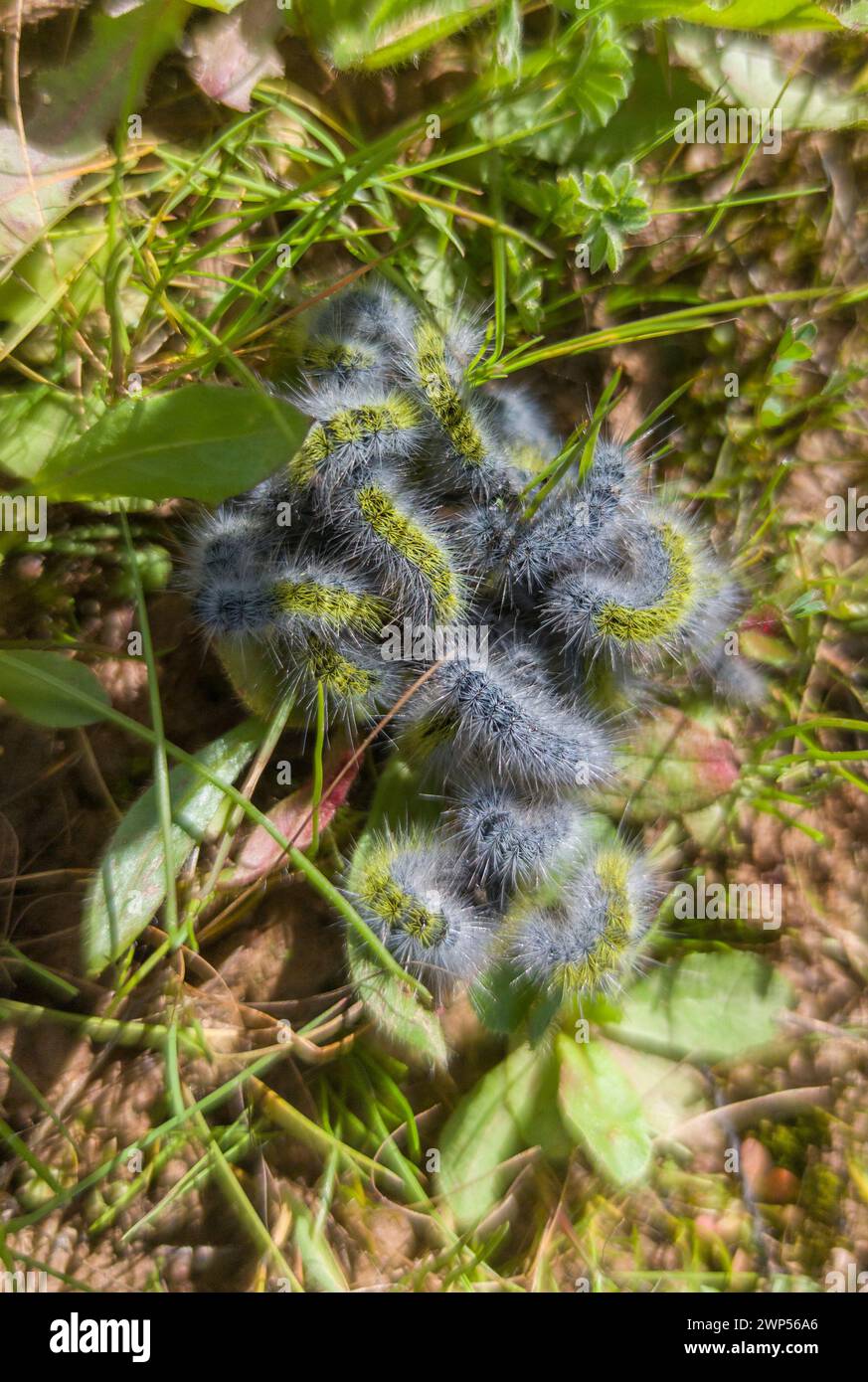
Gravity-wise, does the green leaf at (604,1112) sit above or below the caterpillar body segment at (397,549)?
below

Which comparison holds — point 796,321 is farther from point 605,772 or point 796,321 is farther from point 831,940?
point 831,940

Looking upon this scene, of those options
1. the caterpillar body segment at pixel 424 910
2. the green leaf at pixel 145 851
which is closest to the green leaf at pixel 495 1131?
the caterpillar body segment at pixel 424 910

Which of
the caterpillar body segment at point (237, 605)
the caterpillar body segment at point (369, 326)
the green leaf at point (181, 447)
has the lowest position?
the caterpillar body segment at point (237, 605)

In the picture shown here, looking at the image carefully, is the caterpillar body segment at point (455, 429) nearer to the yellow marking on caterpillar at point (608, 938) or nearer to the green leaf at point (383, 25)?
the green leaf at point (383, 25)

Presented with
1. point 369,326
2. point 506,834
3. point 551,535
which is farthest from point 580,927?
point 369,326

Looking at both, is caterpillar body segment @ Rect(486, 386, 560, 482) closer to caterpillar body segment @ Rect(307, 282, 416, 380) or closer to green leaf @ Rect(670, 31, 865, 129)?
caterpillar body segment @ Rect(307, 282, 416, 380)

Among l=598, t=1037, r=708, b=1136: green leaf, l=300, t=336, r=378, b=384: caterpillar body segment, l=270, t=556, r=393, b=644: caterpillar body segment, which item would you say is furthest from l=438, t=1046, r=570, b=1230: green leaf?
l=300, t=336, r=378, b=384: caterpillar body segment

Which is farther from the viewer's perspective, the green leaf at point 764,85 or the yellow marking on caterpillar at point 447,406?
the green leaf at point 764,85

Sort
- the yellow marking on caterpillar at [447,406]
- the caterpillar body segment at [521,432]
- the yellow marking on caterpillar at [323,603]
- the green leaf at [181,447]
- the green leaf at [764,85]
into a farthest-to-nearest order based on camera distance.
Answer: the green leaf at [764,85]
the caterpillar body segment at [521,432]
the yellow marking on caterpillar at [447,406]
the yellow marking on caterpillar at [323,603]
the green leaf at [181,447]
